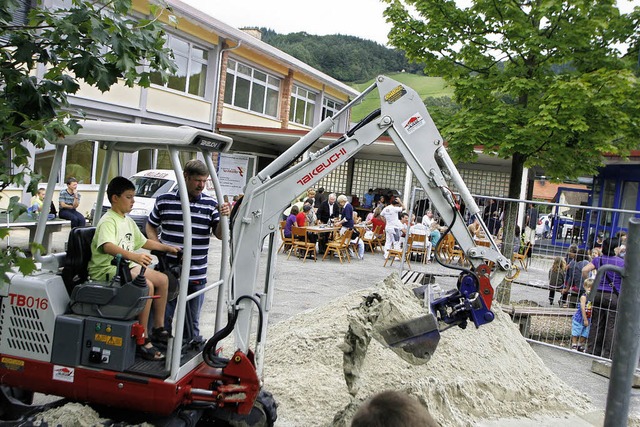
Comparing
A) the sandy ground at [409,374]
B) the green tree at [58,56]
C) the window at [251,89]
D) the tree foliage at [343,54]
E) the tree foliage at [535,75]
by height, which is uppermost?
the tree foliage at [343,54]

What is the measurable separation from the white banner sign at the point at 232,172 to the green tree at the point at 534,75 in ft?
25.0

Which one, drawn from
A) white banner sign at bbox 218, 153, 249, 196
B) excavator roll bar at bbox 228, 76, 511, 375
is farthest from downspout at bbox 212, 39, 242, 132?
excavator roll bar at bbox 228, 76, 511, 375

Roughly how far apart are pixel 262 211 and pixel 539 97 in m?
8.21

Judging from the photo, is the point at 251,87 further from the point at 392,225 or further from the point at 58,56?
the point at 58,56

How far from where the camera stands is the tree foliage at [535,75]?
9961 millimetres

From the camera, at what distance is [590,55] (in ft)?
35.1

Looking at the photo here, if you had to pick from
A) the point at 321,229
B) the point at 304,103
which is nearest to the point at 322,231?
the point at 321,229

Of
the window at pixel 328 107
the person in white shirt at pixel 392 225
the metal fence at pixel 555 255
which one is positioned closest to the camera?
the metal fence at pixel 555 255

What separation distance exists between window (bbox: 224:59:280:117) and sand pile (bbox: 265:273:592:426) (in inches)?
745

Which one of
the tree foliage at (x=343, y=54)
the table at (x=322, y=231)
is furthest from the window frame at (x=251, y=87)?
the tree foliage at (x=343, y=54)

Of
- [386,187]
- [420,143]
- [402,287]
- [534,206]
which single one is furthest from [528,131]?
[386,187]

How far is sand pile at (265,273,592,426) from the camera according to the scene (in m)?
5.39

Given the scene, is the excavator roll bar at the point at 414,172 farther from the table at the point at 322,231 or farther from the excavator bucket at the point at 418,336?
the table at the point at 322,231

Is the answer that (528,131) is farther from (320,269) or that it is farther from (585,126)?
(320,269)
